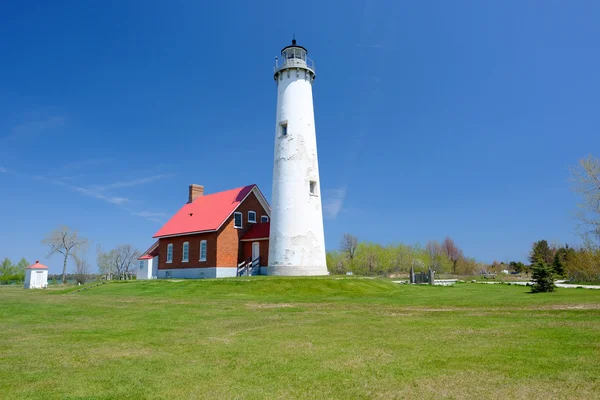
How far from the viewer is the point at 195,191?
1662 inches

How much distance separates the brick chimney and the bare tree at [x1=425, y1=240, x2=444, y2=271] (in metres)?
51.3

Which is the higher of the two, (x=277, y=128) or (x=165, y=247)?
(x=277, y=128)

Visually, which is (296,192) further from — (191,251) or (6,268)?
(6,268)

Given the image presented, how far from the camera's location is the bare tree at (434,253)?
77500mm

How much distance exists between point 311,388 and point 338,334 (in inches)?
170

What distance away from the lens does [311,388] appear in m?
5.79

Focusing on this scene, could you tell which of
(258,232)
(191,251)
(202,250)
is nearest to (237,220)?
(258,232)

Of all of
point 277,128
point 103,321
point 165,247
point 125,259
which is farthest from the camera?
point 125,259

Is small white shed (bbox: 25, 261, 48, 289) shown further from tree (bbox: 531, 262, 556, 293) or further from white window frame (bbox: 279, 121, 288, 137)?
tree (bbox: 531, 262, 556, 293)

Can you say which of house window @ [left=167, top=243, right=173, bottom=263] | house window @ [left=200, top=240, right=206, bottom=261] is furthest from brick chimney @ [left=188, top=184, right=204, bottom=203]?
house window @ [left=200, top=240, right=206, bottom=261]

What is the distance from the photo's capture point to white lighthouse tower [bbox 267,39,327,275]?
2944 cm

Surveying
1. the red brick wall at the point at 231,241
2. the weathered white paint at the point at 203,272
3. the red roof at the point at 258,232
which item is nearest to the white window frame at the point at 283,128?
the red brick wall at the point at 231,241

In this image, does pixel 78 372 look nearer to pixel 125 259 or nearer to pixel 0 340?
pixel 0 340

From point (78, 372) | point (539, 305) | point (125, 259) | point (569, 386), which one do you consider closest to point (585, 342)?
point (569, 386)
